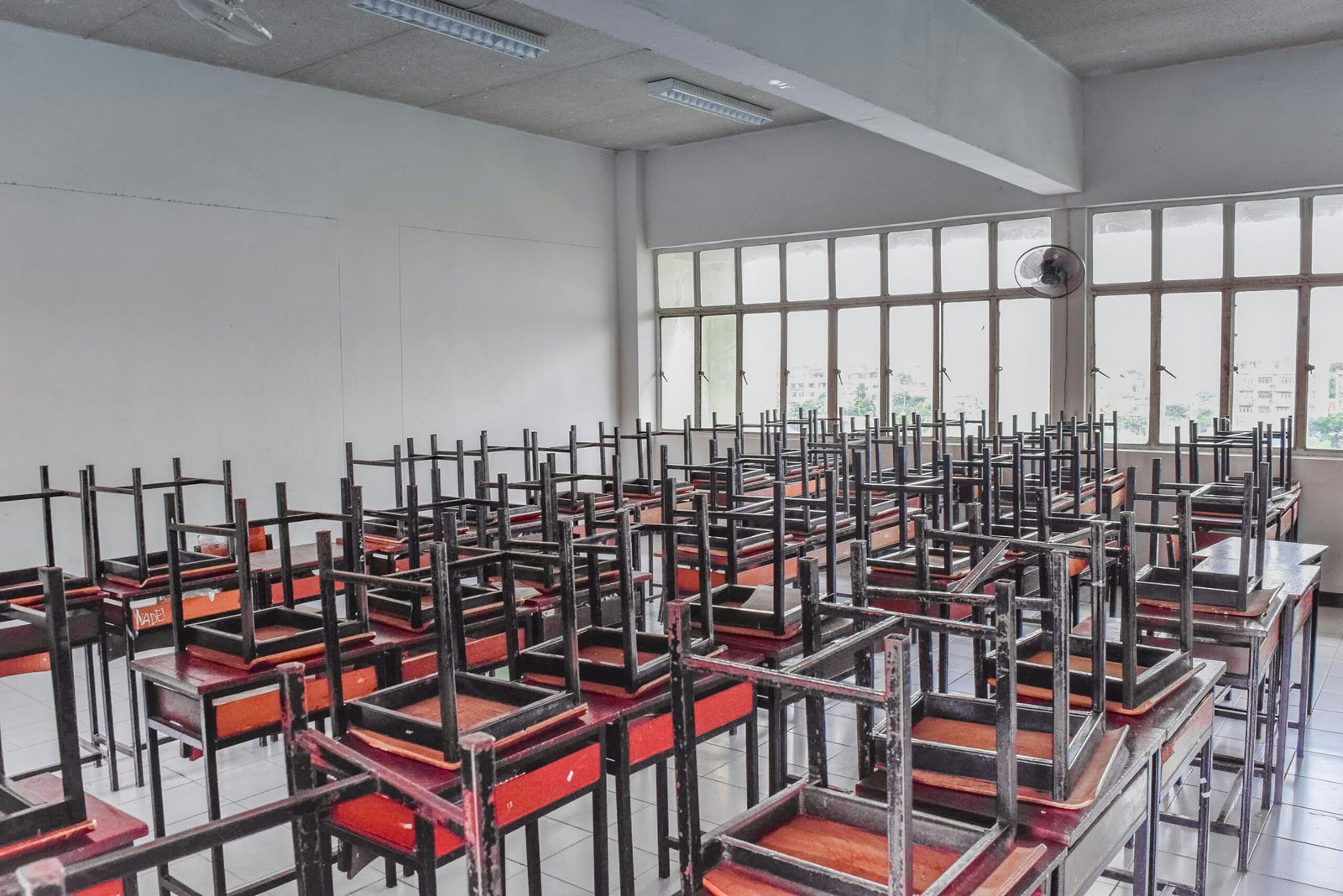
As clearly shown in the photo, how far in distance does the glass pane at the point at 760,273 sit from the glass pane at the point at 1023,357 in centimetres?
209

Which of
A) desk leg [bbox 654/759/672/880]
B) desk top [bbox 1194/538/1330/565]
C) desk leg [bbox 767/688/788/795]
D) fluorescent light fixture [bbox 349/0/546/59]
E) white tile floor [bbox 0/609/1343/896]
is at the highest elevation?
fluorescent light fixture [bbox 349/0/546/59]

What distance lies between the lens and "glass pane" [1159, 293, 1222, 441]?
7.06 meters

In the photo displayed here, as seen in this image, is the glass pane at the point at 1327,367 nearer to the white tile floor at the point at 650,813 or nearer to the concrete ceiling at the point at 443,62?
the white tile floor at the point at 650,813

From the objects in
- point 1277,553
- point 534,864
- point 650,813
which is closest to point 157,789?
point 534,864

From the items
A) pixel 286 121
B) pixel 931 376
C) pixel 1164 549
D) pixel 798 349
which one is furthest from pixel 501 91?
pixel 1164 549

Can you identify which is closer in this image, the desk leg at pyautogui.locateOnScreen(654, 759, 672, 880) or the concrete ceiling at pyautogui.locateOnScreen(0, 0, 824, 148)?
the desk leg at pyautogui.locateOnScreen(654, 759, 672, 880)

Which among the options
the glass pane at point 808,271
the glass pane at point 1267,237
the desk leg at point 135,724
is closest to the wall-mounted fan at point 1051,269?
the glass pane at point 1267,237

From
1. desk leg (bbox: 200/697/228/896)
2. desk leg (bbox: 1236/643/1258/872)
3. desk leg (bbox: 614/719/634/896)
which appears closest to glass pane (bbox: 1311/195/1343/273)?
desk leg (bbox: 1236/643/1258/872)

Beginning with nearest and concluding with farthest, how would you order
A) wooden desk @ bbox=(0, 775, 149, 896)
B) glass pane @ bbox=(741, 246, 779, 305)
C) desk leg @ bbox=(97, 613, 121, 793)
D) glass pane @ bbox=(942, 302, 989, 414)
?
wooden desk @ bbox=(0, 775, 149, 896)
desk leg @ bbox=(97, 613, 121, 793)
glass pane @ bbox=(942, 302, 989, 414)
glass pane @ bbox=(741, 246, 779, 305)

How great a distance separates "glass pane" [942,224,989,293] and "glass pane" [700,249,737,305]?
6.66ft

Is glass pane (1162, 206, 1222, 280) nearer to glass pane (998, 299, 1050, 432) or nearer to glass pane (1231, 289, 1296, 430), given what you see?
glass pane (1231, 289, 1296, 430)

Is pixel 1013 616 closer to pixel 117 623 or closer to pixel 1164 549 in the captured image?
pixel 117 623

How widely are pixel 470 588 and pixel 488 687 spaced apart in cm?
88

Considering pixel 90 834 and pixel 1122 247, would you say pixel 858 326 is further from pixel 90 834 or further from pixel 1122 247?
pixel 90 834
